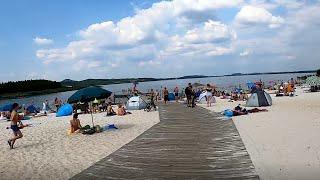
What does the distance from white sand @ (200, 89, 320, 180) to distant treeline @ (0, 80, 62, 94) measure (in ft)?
399

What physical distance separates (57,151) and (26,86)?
13400 cm

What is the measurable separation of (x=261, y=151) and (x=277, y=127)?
187 inches

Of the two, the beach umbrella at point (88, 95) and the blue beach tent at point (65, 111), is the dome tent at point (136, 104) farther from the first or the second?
the beach umbrella at point (88, 95)

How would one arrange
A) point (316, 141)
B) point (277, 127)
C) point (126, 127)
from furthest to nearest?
point (126, 127)
point (277, 127)
point (316, 141)

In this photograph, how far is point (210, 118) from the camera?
64.2ft

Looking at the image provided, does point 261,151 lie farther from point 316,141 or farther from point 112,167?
point 112,167

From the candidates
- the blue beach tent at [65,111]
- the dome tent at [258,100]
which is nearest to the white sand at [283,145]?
the dome tent at [258,100]

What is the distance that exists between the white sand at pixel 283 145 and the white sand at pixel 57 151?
13.6 feet

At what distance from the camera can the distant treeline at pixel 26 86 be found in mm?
130750

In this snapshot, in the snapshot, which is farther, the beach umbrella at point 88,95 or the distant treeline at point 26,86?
the distant treeline at point 26,86

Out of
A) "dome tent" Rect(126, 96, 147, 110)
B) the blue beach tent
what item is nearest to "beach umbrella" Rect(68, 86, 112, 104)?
"dome tent" Rect(126, 96, 147, 110)

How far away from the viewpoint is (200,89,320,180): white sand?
28.3 ft

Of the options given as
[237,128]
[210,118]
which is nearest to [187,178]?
[237,128]

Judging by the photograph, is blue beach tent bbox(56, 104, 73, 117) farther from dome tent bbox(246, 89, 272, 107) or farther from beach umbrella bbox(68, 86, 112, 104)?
dome tent bbox(246, 89, 272, 107)
